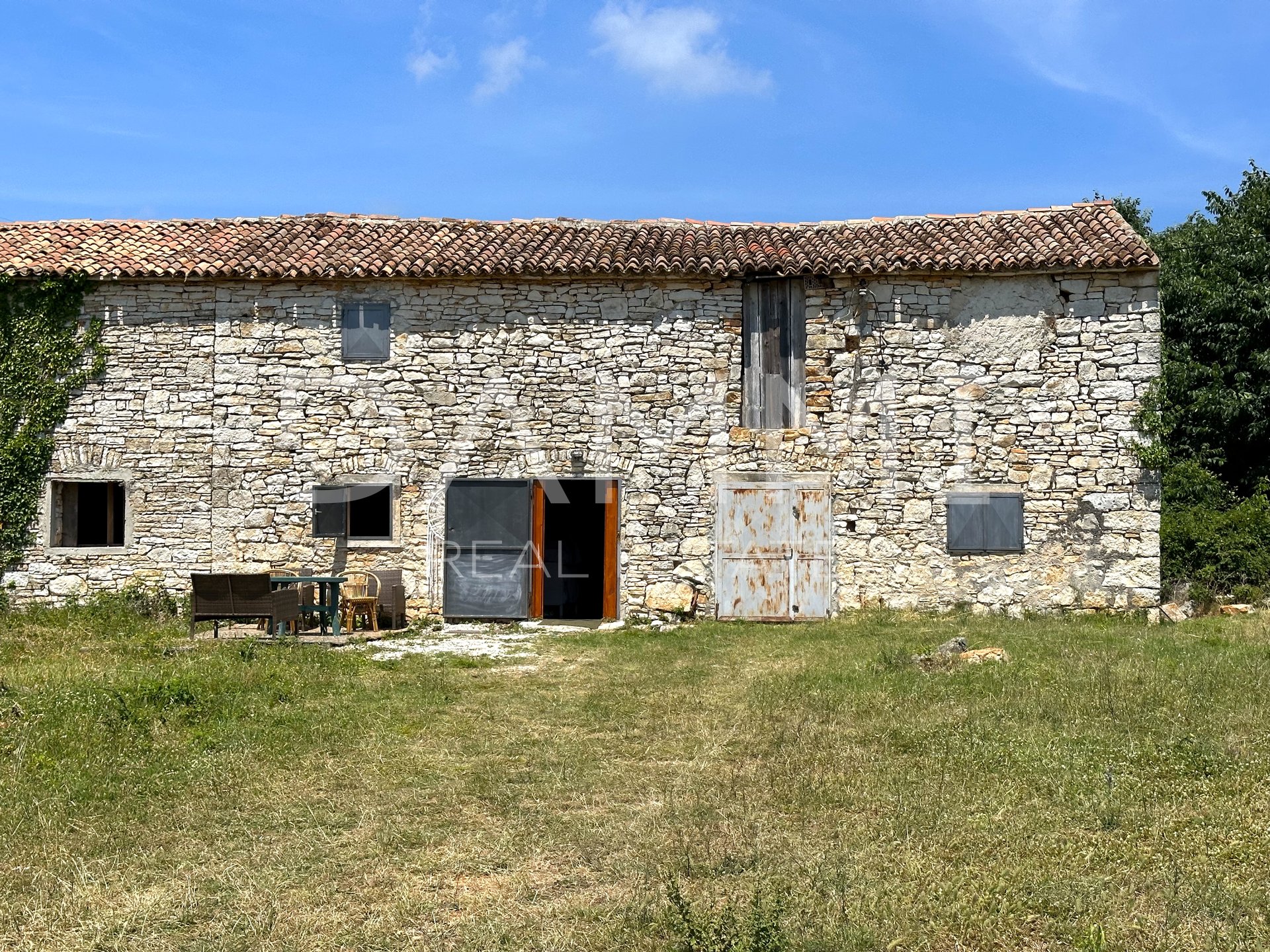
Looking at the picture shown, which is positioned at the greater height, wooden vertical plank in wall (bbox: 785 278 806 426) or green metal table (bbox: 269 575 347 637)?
wooden vertical plank in wall (bbox: 785 278 806 426)

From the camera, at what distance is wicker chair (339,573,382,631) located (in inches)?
537

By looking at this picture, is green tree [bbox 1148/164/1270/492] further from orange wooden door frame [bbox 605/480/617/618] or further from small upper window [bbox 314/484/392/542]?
small upper window [bbox 314/484/392/542]

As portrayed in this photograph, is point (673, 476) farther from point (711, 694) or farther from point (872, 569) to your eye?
point (711, 694)

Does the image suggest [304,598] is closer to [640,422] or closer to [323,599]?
[323,599]

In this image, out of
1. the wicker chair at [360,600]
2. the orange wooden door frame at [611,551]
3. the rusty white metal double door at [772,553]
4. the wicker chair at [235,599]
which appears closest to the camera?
the wicker chair at [235,599]

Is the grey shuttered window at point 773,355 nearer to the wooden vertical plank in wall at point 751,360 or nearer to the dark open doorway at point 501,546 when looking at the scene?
the wooden vertical plank in wall at point 751,360

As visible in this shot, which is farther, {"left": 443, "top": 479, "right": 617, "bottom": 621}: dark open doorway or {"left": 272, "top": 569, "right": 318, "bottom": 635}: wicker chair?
{"left": 443, "top": 479, "right": 617, "bottom": 621}: dark open doorway

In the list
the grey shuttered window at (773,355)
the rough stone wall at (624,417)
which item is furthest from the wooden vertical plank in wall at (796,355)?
the rough stone wall at (624,417)

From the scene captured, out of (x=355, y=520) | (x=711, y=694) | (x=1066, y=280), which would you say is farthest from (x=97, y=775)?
(x=1066, y=280)

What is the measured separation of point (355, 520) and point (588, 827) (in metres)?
9.87

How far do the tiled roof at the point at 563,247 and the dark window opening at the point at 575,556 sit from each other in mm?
3442

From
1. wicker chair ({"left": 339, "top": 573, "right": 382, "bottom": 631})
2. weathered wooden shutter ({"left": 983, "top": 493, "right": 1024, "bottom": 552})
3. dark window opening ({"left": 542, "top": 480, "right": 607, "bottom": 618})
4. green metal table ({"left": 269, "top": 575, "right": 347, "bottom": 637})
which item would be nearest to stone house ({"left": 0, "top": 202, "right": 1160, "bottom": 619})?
weathered wooden shutter ({"left": 983, "top": 493, "right": 1024, "bottom": 552})

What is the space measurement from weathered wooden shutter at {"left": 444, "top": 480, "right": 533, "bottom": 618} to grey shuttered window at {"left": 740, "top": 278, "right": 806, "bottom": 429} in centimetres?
339

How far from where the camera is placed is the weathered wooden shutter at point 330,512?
14.4 m
